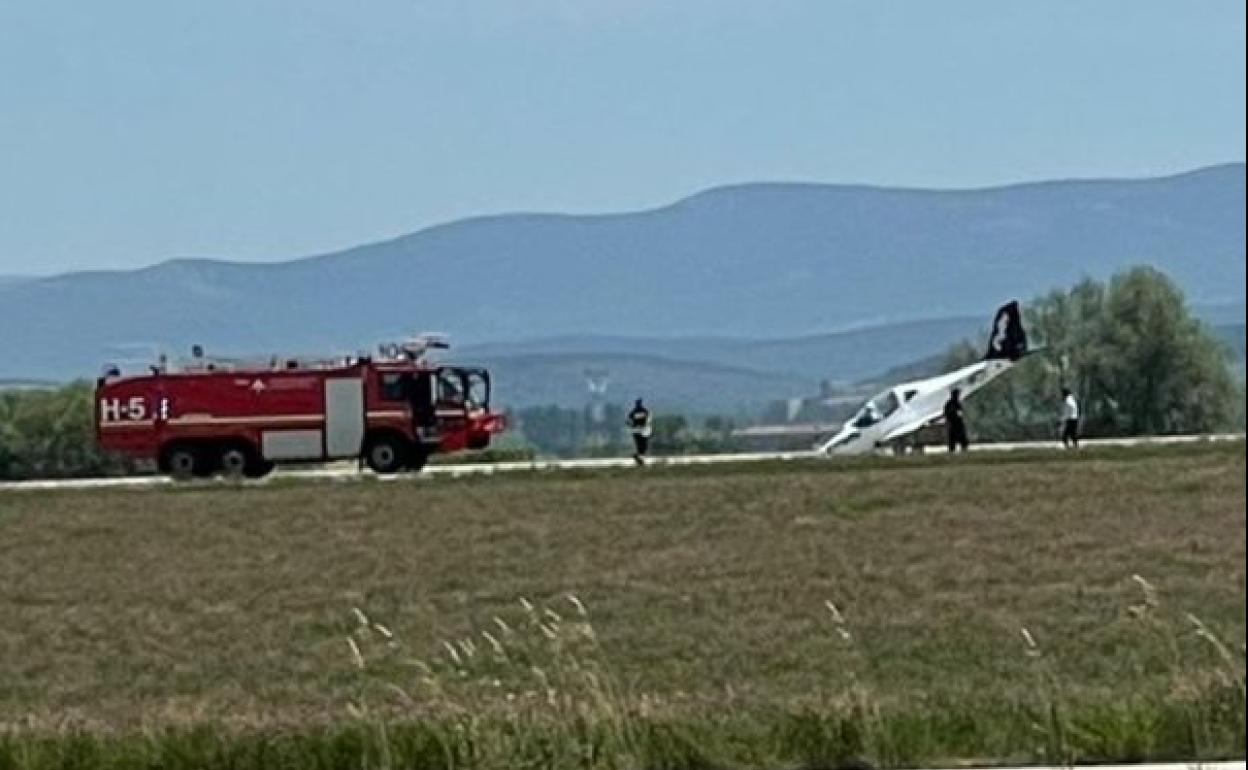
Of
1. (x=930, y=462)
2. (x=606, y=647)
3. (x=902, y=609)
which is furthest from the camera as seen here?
(x=930, y=462)

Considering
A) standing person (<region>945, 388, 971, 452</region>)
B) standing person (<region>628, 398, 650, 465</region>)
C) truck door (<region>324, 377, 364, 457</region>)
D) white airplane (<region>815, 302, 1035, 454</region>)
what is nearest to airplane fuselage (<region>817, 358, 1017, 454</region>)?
white airplane (<region>815, 302, 1035, 454</region>)

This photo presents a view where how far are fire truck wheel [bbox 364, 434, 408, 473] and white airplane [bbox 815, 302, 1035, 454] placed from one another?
7.24 m

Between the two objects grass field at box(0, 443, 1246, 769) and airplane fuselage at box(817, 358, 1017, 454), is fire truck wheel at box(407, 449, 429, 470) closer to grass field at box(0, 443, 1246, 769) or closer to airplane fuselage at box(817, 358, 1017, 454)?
airplane fuselage at box(817, 358, 1017, 454)

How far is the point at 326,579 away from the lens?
74.0 ft

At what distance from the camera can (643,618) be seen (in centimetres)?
1934

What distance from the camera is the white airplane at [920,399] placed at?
42.7 meters

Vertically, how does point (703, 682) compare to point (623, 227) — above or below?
below

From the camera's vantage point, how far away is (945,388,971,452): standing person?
→ 132ft

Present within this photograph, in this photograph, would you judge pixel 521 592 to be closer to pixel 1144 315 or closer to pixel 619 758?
pixel 619 758

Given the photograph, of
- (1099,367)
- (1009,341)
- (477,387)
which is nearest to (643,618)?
(1099,367)

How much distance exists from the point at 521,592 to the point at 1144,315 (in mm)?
17946

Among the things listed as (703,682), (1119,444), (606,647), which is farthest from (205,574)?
(1119,444)

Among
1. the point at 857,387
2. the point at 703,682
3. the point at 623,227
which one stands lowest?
the point at 703,682

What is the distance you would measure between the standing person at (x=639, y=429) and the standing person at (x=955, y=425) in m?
4.55
